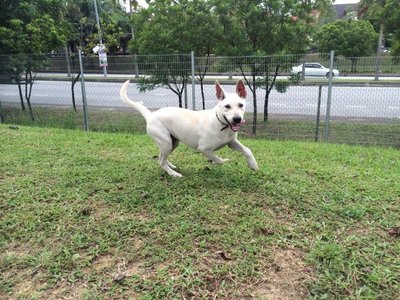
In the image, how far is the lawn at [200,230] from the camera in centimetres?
253

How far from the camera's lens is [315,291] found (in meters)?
2.41

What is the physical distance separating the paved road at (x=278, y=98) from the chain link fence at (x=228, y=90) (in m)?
0.02

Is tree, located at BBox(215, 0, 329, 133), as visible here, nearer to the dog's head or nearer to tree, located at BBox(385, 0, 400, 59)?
tree, located at BBox(385, 0, 400, 59)

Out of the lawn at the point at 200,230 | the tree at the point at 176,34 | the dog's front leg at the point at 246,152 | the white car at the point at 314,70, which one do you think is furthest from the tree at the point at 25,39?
the dog's front leg at the point at 246,152

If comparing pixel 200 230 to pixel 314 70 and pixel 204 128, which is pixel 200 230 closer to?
pixel 204 128

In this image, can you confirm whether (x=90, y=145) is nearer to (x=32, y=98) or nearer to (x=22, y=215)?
(x=22, y=215)

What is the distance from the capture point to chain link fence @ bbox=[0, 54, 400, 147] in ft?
25.0

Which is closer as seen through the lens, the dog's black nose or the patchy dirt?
the patchy dirt

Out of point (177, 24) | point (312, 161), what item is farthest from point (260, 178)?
point (177, 24)

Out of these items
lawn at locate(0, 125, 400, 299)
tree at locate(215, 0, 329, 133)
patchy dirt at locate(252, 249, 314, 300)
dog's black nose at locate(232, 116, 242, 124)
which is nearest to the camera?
patchy dirt at locate(252, 249, 314, 300)

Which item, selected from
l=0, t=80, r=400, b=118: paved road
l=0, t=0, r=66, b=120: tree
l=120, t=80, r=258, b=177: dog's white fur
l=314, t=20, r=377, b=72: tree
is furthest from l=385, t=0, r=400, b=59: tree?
l=314, t=20, r=377, b=72: tree

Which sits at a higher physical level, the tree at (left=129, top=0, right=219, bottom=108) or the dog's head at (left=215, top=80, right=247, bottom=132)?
the tree at (left=129, top=0, right=219, bottom=108)

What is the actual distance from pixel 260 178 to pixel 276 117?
4.70 meters

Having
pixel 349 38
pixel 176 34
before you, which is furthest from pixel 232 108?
pixel 349 38
